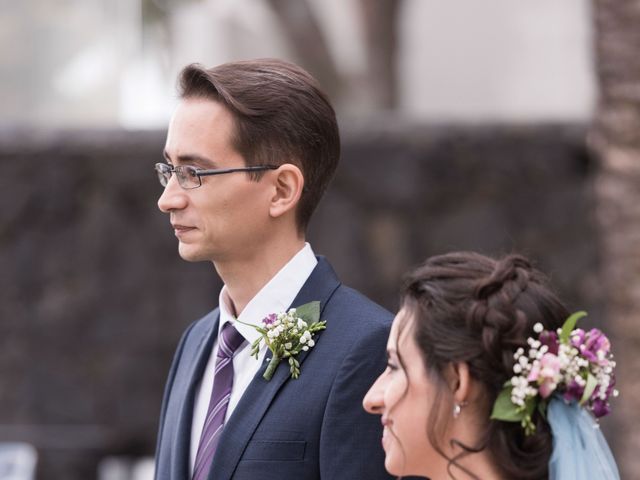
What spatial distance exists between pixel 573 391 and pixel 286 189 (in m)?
0.76

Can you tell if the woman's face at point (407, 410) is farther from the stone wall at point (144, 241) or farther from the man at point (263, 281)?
the stone wall at point (144, 241)

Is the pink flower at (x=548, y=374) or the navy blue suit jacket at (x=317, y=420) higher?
the pink flower at (x=548, y=374)

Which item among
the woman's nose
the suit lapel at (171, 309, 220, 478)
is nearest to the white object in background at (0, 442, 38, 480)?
the suit lapel at (171, 309, 220, 478)

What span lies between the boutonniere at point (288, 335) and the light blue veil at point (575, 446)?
557 mm

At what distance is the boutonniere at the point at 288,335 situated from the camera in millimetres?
2619

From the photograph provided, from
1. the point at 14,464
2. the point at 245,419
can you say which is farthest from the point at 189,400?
the point at 14,464

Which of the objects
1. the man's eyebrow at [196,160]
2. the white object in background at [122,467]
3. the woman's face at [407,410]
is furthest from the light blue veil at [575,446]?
the white object in background at [122,467]

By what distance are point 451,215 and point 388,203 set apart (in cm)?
34

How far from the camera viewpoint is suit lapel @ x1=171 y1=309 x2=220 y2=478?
269 cm

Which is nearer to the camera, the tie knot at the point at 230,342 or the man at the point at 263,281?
the man at the point at 263,281

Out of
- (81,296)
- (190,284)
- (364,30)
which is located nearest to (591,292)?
(190,284)

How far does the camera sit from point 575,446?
2.30 meters

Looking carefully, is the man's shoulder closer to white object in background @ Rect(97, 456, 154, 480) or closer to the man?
the man

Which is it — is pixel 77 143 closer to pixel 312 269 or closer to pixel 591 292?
pixel 591 292
